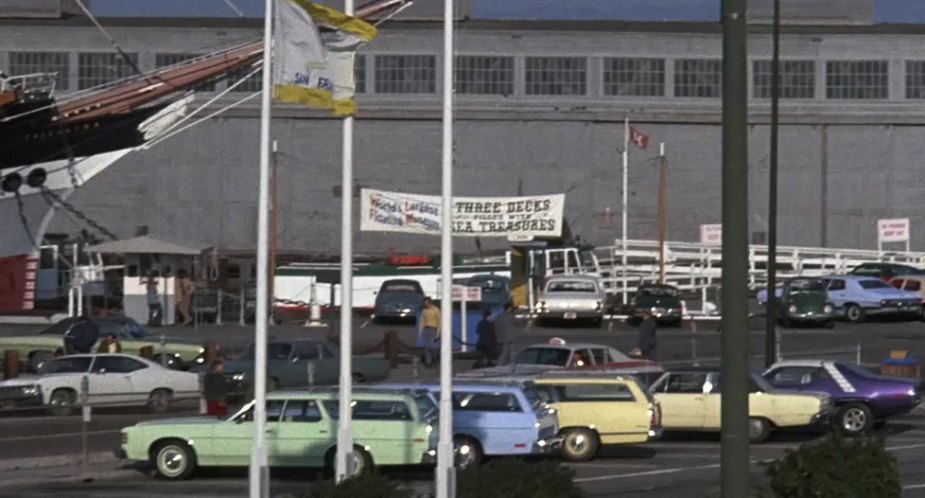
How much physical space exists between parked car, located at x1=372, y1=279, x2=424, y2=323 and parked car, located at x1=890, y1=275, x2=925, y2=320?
14764 mm

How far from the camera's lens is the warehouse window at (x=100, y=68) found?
6384 centimetres

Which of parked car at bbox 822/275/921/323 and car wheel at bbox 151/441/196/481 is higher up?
parked car at bbox 822/275/921/323

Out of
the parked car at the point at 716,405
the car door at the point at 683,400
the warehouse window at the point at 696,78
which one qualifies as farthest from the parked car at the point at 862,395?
the warehouse window at the point at 696,78

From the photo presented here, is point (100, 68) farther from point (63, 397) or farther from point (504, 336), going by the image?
point (63, 397)

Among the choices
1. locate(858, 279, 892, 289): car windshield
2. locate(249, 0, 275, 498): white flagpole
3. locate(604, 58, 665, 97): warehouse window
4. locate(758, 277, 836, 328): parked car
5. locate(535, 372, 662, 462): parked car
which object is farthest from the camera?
locate(604, 58, 665, 97): warehouse window

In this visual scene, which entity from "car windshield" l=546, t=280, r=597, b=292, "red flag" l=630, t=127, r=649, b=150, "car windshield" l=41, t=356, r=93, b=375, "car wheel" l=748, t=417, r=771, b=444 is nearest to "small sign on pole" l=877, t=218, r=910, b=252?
"red flag" l=630, t=127, r=649, b=150

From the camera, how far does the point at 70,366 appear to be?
2964 centimetres

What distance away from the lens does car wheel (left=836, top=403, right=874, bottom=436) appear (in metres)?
26.4

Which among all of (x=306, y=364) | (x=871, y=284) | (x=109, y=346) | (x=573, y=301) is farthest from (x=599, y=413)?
(x=871, y=284)

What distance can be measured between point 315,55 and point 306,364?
1590cm

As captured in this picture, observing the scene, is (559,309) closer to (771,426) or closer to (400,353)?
(400,353)

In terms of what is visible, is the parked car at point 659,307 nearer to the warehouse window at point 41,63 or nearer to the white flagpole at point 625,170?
the white flagpole at point 625,170

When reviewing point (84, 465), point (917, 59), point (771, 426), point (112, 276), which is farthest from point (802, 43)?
point (84, 465)

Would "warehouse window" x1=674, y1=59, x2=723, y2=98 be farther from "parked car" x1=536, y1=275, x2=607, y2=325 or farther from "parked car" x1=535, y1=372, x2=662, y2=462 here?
"parked car" x1=535, y1=372, x2=662, y2=462
